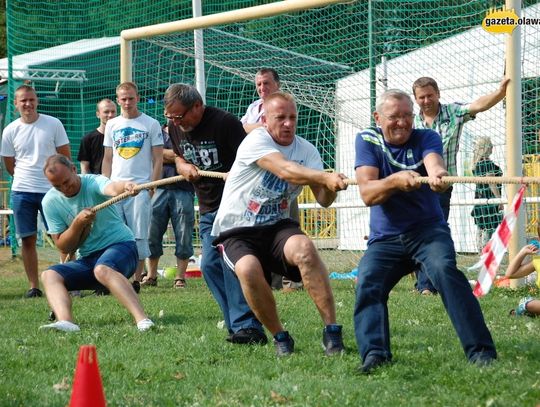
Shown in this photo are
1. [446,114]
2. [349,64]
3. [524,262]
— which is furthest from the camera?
[349,64]

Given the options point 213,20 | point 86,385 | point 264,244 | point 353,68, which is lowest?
point 86,385

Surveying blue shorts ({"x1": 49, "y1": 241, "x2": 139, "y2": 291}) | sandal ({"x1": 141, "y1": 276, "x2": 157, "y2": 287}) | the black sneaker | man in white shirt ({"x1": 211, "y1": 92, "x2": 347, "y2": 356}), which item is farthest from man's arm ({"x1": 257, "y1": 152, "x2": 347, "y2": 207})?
sandal ({"x1": 141, "y1": 276, "x2": 157, "y2": 287})

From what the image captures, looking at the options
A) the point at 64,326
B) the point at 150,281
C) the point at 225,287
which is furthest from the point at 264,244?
the point at 150,281

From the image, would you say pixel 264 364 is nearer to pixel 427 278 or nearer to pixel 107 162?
pixel 427 278

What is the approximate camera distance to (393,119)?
19.7 ft

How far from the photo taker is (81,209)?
8.41m

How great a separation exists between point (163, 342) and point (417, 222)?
2156 mm

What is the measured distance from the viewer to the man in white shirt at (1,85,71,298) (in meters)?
11.3

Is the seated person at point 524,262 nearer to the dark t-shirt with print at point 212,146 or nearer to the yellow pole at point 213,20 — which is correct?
the dark t-shirt with print at point 212,146

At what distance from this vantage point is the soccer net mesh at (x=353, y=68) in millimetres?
11898

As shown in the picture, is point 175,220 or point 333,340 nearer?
point 333,340

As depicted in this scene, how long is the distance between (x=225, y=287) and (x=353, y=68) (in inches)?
262

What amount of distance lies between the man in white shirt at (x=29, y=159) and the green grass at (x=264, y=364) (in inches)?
90.3

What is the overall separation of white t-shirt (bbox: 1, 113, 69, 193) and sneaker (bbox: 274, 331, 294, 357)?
559 cm
